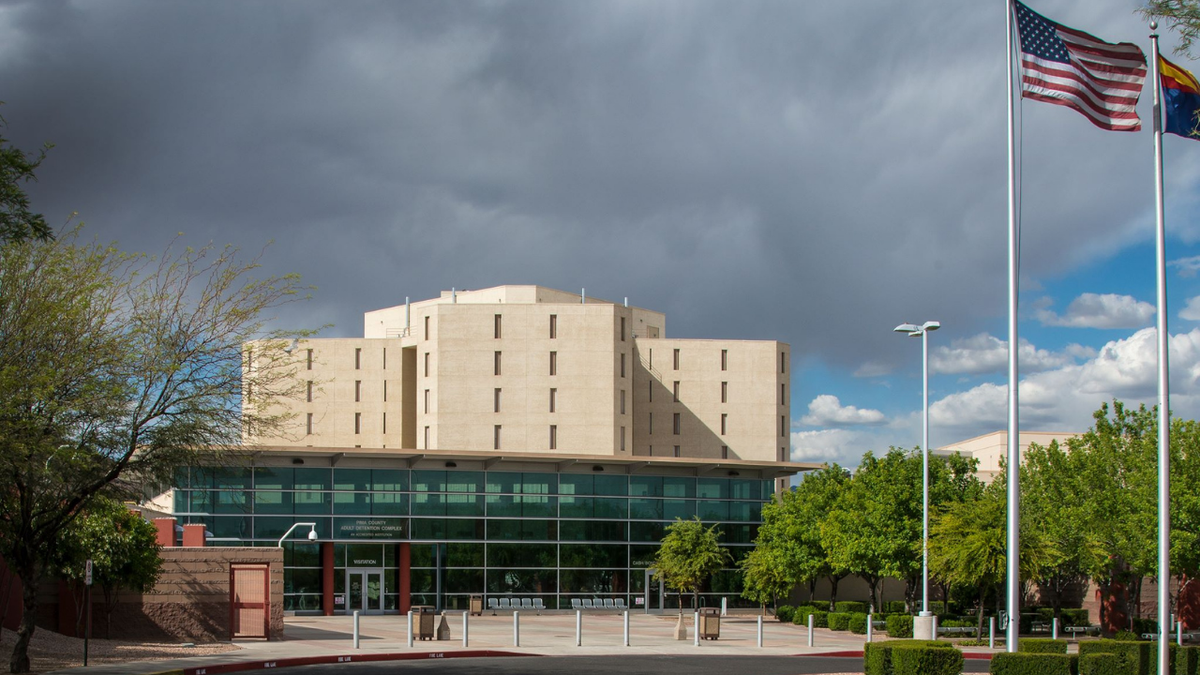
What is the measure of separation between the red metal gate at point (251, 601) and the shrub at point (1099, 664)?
77.9 ft

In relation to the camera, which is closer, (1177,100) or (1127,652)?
(1177,100)

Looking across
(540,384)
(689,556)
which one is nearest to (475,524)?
(689,556)

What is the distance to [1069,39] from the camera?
69.8ft

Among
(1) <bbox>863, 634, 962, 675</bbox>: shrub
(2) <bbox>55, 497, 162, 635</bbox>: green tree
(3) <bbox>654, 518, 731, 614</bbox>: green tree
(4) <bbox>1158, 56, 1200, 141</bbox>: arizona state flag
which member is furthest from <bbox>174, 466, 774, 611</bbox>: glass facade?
(4) <bbox>1158, 56, 1200, 141</bbox>: arizona state flag

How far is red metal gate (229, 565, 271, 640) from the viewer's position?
36531mm

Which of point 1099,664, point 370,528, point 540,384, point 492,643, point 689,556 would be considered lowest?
point 492,643

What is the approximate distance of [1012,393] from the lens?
73.6 ft

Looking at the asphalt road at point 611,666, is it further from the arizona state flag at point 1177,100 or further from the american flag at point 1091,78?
the arizona state flag at point 1177,100

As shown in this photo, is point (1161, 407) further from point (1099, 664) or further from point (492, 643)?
point (492, 643)

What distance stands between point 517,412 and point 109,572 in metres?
45.4

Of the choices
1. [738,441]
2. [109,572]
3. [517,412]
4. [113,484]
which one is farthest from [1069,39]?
[738,441]

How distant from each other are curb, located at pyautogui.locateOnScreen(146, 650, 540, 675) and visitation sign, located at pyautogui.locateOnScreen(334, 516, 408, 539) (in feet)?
87.8

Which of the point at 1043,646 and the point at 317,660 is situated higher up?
the point at 1043,646

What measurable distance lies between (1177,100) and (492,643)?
2357 centimetres
